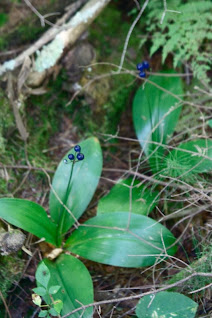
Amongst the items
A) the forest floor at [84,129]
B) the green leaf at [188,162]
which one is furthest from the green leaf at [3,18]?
the green leaf at [188,162]

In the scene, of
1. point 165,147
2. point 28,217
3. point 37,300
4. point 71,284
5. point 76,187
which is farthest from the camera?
point 165,147

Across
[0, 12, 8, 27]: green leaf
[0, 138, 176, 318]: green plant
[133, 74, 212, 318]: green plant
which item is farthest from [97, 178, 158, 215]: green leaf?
[0, 12, 8, 27]: green leaf

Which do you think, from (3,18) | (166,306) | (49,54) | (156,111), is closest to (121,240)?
(166,306)

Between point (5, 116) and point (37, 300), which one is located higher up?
point (5, 116)

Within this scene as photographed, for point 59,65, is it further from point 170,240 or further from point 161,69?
point 170,240

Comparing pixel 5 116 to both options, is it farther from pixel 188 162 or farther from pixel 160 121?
pixel 188 162

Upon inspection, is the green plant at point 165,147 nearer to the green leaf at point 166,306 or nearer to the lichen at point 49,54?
the green leaf at point 166,306

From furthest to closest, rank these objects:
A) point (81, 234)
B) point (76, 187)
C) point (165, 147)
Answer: point (165, 147) → point (76, 187) → point (81, 234)
